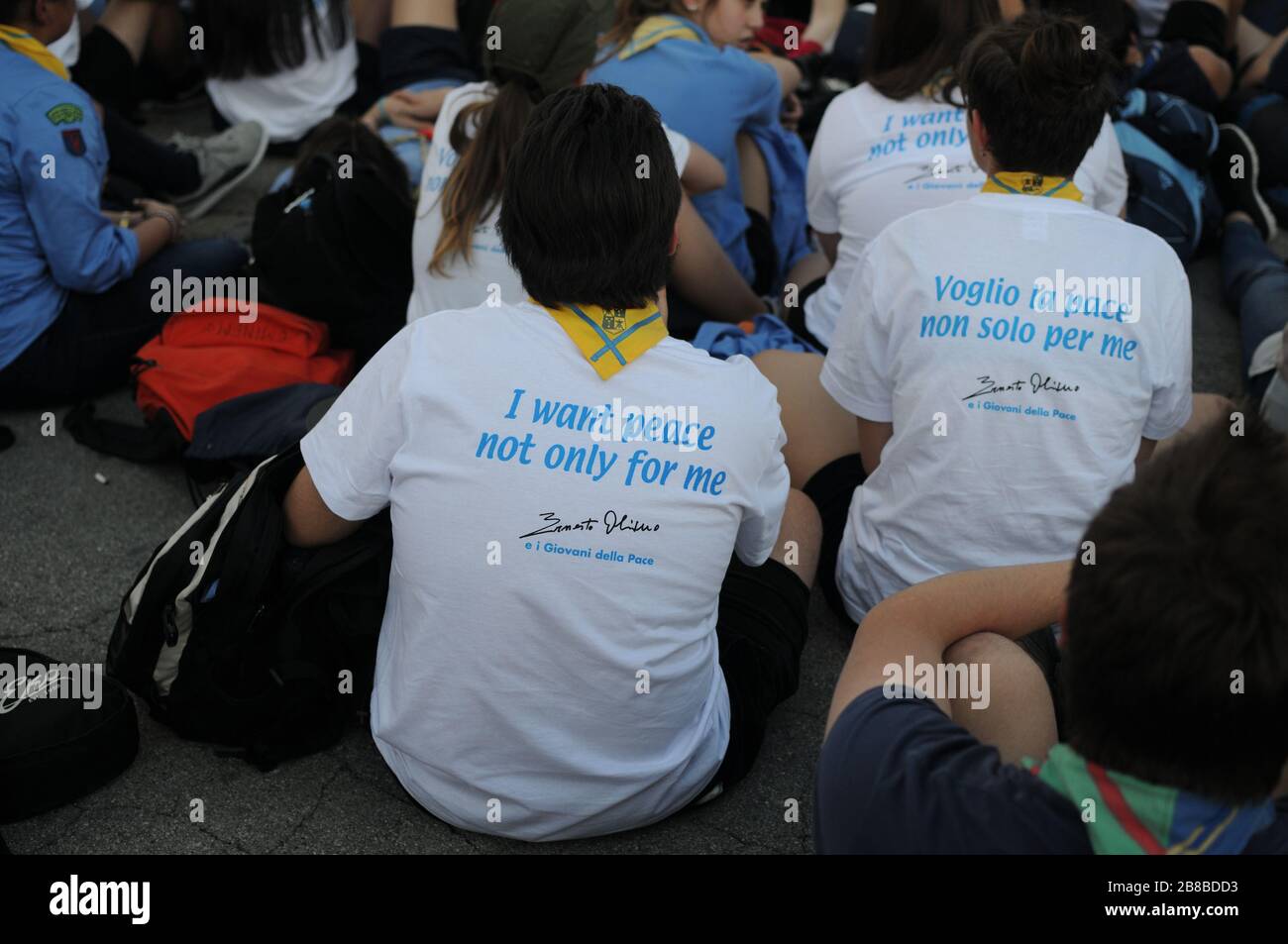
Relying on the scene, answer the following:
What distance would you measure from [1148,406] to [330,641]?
147cm

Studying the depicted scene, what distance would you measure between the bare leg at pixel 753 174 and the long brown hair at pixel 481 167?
1.07 meters

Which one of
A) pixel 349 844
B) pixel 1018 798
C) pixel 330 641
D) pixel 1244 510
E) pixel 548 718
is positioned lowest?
pixel 349 844

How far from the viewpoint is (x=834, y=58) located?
4.91m

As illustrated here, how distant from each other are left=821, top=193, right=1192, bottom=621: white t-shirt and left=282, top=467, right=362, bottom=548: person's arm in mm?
990

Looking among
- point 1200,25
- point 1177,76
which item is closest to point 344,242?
point 1177,76

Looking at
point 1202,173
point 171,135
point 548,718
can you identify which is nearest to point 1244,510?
point 548,718

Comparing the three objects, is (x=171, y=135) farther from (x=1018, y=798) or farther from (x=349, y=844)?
(x=1018, y=798)

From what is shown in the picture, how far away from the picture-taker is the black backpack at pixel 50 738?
82.5 inches

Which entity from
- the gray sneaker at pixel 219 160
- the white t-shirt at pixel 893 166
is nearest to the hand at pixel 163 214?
the gray sneaker at pixel 219 160

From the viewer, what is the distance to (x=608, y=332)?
6.11ft

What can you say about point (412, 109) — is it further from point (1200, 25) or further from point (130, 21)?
point (1200, 25)

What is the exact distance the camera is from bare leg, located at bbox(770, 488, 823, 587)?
2.41m
